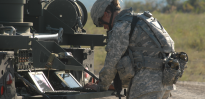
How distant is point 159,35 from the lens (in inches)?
140

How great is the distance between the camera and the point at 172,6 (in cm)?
3638

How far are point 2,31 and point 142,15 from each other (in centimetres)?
171

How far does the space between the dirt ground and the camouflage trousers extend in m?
4.20

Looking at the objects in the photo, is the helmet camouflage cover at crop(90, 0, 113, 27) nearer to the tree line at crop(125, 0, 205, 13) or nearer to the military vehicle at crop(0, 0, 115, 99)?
the military vehicle at crop(0, 0, 115, 99)

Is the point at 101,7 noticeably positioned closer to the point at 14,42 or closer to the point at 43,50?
the point at 43,50

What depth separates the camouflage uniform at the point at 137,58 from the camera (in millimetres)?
3490

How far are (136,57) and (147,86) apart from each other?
32cm

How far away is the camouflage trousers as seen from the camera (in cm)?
348

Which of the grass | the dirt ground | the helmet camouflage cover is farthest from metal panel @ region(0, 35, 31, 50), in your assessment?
the grass

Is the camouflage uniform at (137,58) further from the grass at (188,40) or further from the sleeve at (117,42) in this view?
the grass at (188,40)

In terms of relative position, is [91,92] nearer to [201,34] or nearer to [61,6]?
[61,6]

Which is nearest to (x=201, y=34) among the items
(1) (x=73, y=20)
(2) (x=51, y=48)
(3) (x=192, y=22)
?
(3) (x=192, y=22)

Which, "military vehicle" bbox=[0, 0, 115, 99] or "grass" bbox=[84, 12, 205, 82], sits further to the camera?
"grass" bbox=[84, 12, 205, 82]

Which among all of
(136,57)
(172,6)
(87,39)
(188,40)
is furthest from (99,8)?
(172,6)
